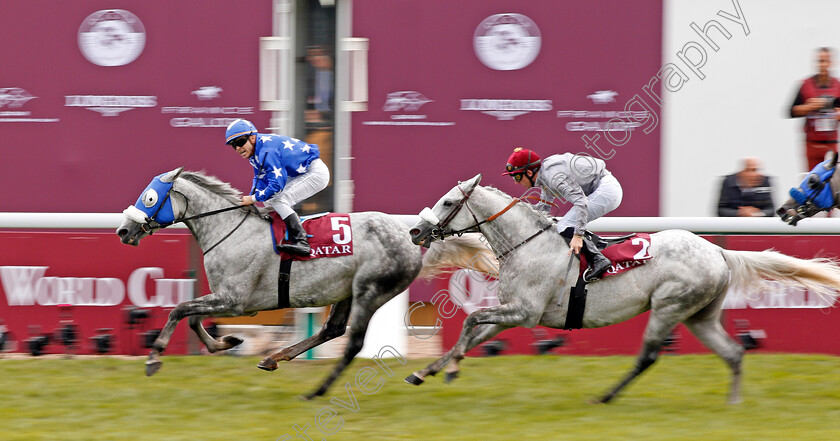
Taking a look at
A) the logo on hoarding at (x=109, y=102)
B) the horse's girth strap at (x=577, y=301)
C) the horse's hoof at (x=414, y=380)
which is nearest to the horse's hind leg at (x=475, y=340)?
the horse's hoof at (x=414, y=380)

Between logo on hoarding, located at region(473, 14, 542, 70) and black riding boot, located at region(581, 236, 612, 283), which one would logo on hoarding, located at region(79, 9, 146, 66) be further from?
black riding boot, located at region(581, 236, 612, 283)

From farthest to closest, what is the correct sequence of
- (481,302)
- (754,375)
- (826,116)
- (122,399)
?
(826,116)
(481,302)
(754,375)
(122,399)

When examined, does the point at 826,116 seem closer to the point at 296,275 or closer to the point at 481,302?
the point at 481,302

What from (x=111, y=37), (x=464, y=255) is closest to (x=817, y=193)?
(x=464, y=255)

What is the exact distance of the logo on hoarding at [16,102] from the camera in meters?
9.84

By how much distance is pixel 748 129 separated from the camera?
32.0 feet

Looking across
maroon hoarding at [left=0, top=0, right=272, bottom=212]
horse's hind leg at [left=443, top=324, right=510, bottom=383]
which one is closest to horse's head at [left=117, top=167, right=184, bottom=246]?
horse's hind leg at [left=443, top=324, right=510, bottom=383]

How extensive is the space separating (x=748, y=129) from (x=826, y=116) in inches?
25.5

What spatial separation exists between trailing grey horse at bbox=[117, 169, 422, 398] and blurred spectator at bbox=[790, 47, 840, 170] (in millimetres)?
4060

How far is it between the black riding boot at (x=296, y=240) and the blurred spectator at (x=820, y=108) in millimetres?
4722

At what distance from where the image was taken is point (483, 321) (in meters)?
6.77

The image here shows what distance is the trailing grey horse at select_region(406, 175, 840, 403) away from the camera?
688cm

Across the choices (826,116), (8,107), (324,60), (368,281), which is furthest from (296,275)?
(826,116)

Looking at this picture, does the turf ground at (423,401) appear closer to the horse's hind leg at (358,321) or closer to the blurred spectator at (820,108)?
the horse's hind leg at (358,321)
